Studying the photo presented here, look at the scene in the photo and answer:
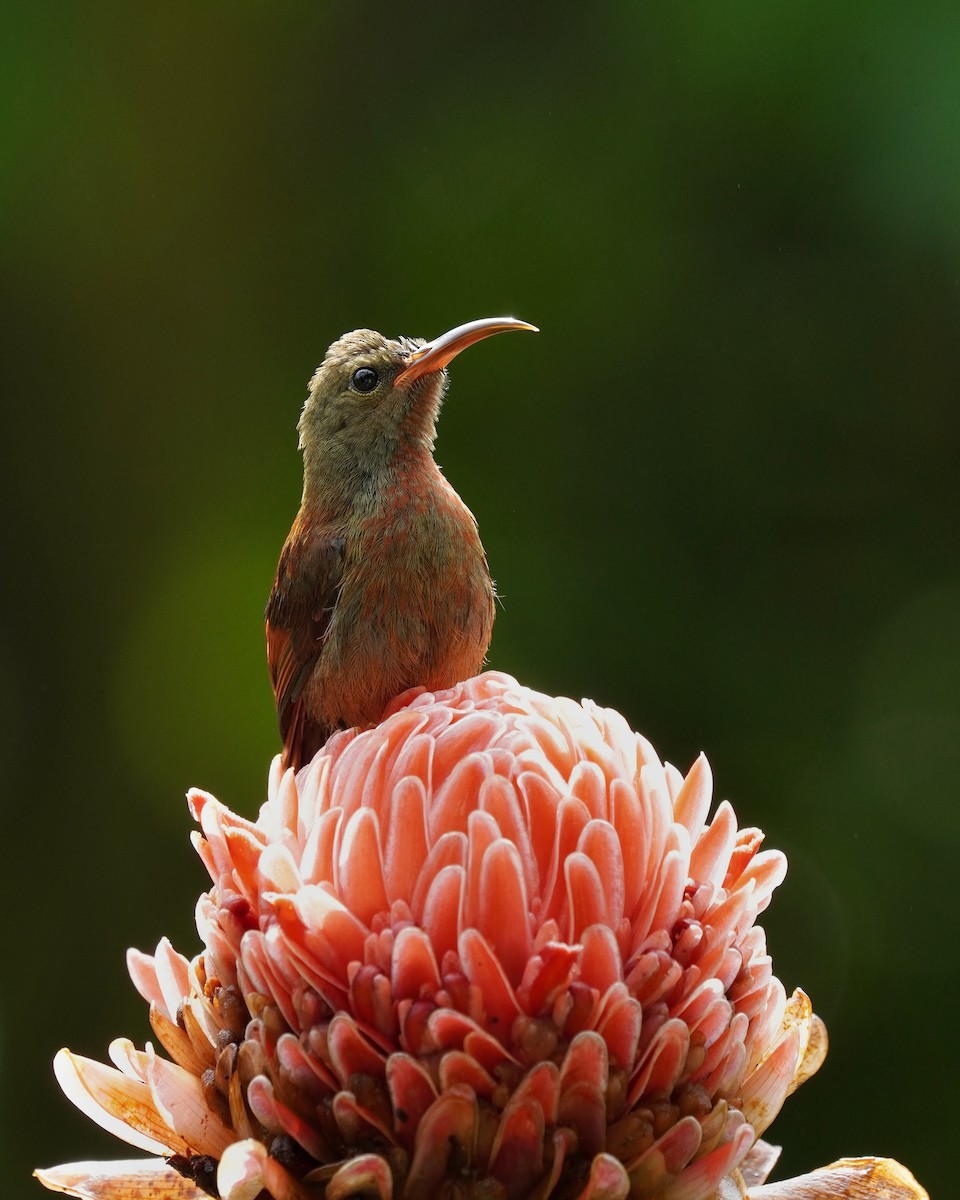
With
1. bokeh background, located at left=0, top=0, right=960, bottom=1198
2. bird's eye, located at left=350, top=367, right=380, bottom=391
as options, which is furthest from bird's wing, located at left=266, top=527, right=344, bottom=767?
bokeh background, located at left=0, top=0, right=960, bottom=1198

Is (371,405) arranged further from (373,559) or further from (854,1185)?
(854,1185)

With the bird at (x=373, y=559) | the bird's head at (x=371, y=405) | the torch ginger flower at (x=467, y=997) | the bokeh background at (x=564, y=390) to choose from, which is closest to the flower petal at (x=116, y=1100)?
the torch ginger flower at (x=467, y=997)

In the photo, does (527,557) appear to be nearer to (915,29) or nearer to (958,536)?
(958,536)

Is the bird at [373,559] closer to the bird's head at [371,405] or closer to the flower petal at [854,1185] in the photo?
the bird's head at [371,405]

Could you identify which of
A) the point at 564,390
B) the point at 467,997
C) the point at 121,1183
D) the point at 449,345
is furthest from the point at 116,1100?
the point at 564,390

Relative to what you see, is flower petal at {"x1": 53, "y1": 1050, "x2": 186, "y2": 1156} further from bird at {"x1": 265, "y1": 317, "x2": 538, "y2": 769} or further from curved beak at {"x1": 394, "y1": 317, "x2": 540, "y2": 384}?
curved beak at {"x1": 394, "y1": 317, "x2": 540, "y2": 384}

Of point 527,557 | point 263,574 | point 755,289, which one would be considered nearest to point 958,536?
point 755,289
